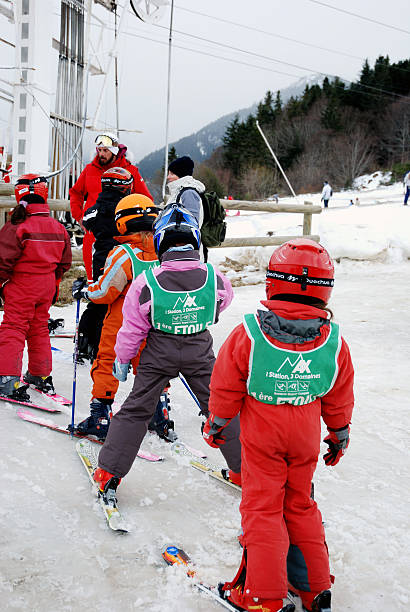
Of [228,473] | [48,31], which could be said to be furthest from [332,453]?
[48,31]

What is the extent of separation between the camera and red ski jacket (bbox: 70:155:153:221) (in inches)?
191

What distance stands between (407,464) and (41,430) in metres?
2.37

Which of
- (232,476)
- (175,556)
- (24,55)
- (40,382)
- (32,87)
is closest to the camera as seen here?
(175,556)

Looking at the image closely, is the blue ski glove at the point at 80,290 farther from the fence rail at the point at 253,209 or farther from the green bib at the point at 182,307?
the fence rail at the point at 253,209

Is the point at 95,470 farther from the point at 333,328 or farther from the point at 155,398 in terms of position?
the point at 333,328

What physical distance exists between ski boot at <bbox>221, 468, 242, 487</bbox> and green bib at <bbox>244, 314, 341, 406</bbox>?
1.01 meters

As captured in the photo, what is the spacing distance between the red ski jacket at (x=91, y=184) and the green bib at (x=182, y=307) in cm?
230

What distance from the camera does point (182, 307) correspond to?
109 inches

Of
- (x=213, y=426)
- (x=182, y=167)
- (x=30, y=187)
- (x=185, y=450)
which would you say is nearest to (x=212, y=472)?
(x=185, y=450)

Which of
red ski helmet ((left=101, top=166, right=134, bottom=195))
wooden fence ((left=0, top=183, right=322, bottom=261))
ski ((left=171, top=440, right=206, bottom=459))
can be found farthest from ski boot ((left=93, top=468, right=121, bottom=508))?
wooden fence ((left=0, top=183, right=322, bottom=261))

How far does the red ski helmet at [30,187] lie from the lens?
4.18 meters

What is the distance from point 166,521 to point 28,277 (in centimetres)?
234

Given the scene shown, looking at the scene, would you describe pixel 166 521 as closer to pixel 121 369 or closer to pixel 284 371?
pixel 121 369

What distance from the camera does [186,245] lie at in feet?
9.53
